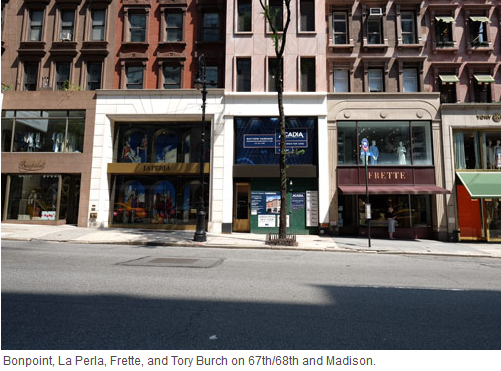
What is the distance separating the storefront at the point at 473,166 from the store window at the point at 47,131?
22336mm

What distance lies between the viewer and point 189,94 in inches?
724

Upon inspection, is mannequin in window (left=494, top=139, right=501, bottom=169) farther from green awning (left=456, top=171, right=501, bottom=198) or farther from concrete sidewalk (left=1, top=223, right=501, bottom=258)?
concrete sidewalk (left=1, top=223, right=501, bottom=258)

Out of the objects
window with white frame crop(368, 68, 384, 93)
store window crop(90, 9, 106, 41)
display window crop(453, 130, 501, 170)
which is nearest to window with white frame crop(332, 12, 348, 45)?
window with white frame crop(368, 68, 384, 93)

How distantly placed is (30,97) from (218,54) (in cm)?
1217

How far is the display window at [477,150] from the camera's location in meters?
17.4

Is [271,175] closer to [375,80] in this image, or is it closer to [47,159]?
[375,80]

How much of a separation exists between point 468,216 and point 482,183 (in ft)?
6.45

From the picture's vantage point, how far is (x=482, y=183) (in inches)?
646

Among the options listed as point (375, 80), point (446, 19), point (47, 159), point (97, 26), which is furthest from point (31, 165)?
point (446, 19)

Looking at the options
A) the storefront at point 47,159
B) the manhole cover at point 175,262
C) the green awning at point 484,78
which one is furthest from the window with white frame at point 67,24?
the green awning at point 484,78

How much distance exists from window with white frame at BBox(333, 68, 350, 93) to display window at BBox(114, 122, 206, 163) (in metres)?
8.48

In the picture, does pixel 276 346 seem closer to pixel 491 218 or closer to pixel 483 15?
pixel 491 218

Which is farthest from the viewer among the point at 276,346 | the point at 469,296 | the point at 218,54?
the point at 218,54

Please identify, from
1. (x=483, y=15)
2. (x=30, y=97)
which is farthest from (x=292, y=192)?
(x=30, y=97)
